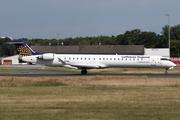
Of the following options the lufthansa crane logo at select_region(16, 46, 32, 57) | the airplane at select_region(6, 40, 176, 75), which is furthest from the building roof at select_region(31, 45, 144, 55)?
the lufthansa crane logo at select_region(16, 46, 32, 57)

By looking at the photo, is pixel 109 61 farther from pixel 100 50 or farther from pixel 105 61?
pixel 100 50

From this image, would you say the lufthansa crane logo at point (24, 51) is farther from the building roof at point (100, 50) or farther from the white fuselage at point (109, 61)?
the building roof at point (100, 50)

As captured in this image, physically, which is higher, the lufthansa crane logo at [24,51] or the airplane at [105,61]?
the lufthansa crane logo at [24,51]

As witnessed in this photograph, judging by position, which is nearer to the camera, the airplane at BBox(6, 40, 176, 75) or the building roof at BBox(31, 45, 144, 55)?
the airplane at BBox(6, 40, 176, 75)

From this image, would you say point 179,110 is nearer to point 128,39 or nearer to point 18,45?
point 18,45

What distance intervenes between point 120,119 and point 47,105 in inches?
162

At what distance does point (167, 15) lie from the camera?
217 feet

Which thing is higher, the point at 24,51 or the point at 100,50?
the point at 100,50

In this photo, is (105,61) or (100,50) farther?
(100,50)

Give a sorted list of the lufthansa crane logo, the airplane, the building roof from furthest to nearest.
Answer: the building roof < the lufthansa crane logo < the airplane

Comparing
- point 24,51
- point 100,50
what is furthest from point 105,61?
point 100,50

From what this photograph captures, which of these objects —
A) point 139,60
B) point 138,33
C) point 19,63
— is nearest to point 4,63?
point 19,63

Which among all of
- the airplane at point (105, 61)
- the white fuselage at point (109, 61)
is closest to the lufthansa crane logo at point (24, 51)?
the airplane at point (105, 61)

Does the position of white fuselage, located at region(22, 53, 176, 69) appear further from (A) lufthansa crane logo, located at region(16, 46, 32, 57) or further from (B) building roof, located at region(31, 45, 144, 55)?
(B) building roof, located at region(31, 45, 144, 55)
